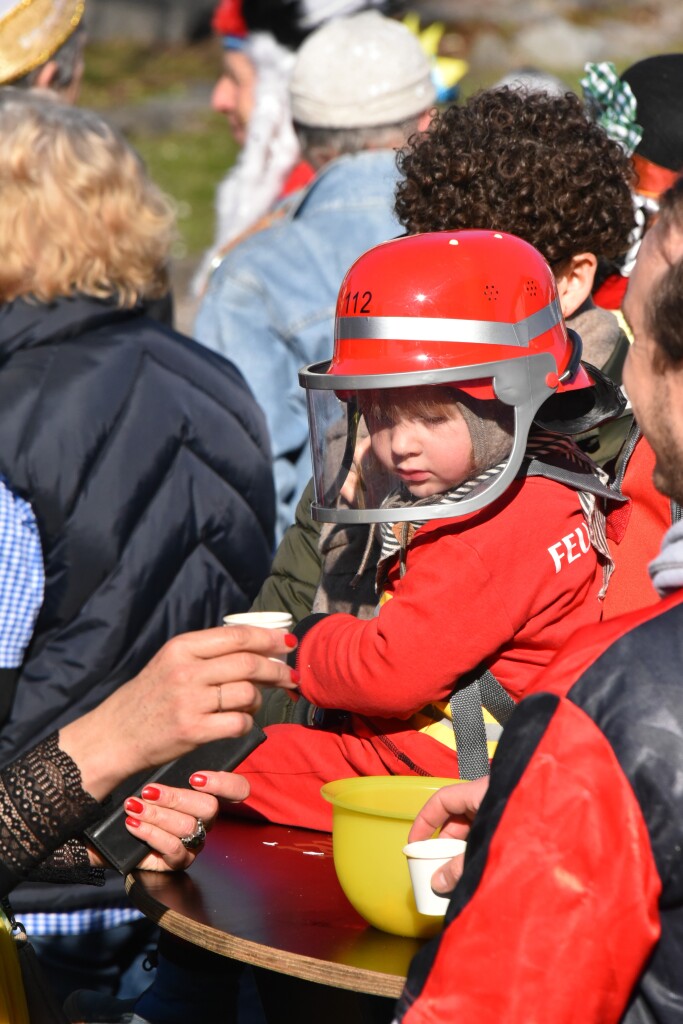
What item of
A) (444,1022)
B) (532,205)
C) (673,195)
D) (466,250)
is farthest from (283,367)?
(444,1022)

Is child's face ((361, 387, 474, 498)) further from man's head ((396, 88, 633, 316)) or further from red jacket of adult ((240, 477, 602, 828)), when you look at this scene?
man's head ((396, 88, 633, 316))

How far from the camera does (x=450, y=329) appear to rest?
7.43ft

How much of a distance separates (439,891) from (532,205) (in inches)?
58.0

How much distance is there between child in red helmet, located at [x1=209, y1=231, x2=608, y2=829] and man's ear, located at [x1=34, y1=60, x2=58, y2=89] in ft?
10.3

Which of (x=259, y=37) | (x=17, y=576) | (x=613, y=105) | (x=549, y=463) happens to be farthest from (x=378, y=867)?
(x=259, y=37)

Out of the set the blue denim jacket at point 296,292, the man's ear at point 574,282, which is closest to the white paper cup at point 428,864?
the man's ear at point 574,282

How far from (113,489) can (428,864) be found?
1576 millimetres

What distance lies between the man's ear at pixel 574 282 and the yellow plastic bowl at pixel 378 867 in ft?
4.07

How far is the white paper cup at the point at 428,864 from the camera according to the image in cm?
185

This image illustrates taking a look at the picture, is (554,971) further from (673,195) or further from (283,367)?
(283,367)

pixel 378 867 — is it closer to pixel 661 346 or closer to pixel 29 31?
pixel 661 346

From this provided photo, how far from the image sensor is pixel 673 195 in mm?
1711

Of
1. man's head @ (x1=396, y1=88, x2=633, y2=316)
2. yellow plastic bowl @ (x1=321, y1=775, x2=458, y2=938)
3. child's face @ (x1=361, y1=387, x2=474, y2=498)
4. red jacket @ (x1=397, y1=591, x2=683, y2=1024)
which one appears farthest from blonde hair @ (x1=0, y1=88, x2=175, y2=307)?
red jacket @ (x1=397, y1=591, x2=683, y2=1024)

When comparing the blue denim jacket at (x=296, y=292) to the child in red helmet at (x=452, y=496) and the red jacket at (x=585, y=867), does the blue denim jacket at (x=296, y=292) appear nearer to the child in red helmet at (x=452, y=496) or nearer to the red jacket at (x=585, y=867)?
the child in red helmet at (x=452, y=496)
